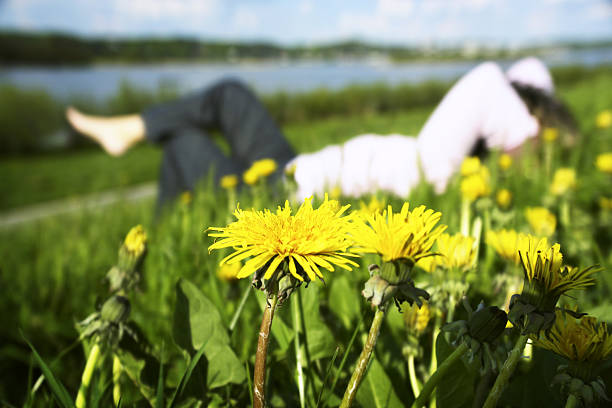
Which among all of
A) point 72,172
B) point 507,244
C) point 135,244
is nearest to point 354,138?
point 507,244

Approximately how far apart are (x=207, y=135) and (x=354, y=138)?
801 millimetres

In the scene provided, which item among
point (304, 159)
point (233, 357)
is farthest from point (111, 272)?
point (304, 159)

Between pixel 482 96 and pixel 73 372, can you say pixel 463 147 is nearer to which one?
pixel 482 96

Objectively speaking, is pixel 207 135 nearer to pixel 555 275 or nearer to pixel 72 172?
pixel 555 275

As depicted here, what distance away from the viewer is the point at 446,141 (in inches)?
72.8

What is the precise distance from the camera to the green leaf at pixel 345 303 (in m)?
0.67

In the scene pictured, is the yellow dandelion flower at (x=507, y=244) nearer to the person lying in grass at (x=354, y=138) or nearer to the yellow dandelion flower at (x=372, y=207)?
the yellow dandelion flower at (x=372, y=207)

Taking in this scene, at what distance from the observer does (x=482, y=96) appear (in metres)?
1.85

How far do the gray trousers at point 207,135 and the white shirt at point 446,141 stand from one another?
519 mm

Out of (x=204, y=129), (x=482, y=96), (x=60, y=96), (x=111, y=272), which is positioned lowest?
(x=60, y=96)

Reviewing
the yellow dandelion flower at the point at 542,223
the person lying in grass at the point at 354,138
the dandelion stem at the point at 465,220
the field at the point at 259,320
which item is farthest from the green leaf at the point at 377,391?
the person lying in grass at the point at 354,138

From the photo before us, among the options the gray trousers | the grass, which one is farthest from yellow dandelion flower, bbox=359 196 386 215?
the grass

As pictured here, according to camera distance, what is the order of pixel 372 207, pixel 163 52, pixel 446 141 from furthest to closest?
pixel 163 52
pixel 446 141
pixel 372 207

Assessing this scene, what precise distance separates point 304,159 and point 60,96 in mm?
9017
